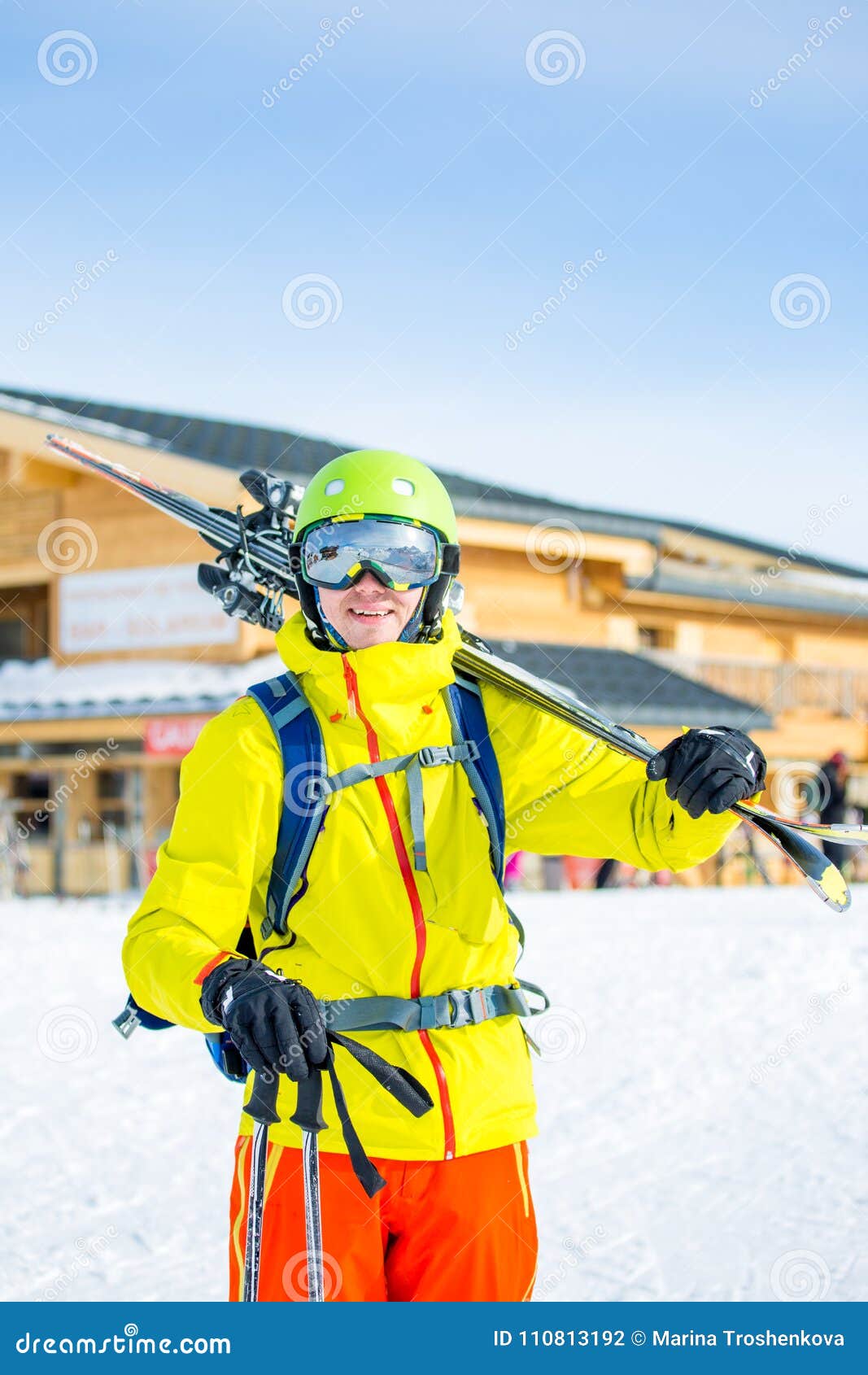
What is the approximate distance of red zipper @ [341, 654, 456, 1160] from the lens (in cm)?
260

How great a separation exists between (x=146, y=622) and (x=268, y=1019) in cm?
1767

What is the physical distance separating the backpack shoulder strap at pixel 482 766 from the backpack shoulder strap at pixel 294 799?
12.6 inches

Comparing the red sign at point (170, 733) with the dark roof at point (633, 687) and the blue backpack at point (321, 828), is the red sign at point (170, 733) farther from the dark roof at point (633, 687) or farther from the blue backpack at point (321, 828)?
the blue backpack at point (321, 828)

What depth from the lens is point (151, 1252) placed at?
5.12 m

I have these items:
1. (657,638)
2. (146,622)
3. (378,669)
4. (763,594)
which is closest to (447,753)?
(378,669)

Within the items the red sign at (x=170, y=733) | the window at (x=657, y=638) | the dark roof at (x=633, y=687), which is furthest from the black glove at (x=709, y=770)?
the window at (x=657, y=638)

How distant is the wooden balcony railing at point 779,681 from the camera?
81.9ft

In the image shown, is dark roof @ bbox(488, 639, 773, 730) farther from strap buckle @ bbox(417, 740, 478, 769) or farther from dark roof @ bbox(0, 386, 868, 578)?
strap buckle @ bbox(417, 740, 478, 769)

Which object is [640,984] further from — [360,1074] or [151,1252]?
[360,1074]

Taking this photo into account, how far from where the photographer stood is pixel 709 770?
266 cm

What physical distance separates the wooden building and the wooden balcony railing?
Result: 1139 mm

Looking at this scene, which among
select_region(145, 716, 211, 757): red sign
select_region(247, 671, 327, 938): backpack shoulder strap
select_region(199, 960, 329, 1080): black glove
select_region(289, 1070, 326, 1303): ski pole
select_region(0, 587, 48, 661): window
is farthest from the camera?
select_region(0, 587, 48, 661): window

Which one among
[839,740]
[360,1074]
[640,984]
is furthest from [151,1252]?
[839,740]

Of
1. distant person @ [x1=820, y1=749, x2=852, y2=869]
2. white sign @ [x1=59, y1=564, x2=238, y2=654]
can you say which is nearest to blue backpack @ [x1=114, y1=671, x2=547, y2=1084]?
distant person @ [x1=820, y1=749, x2=852, y2=869]
